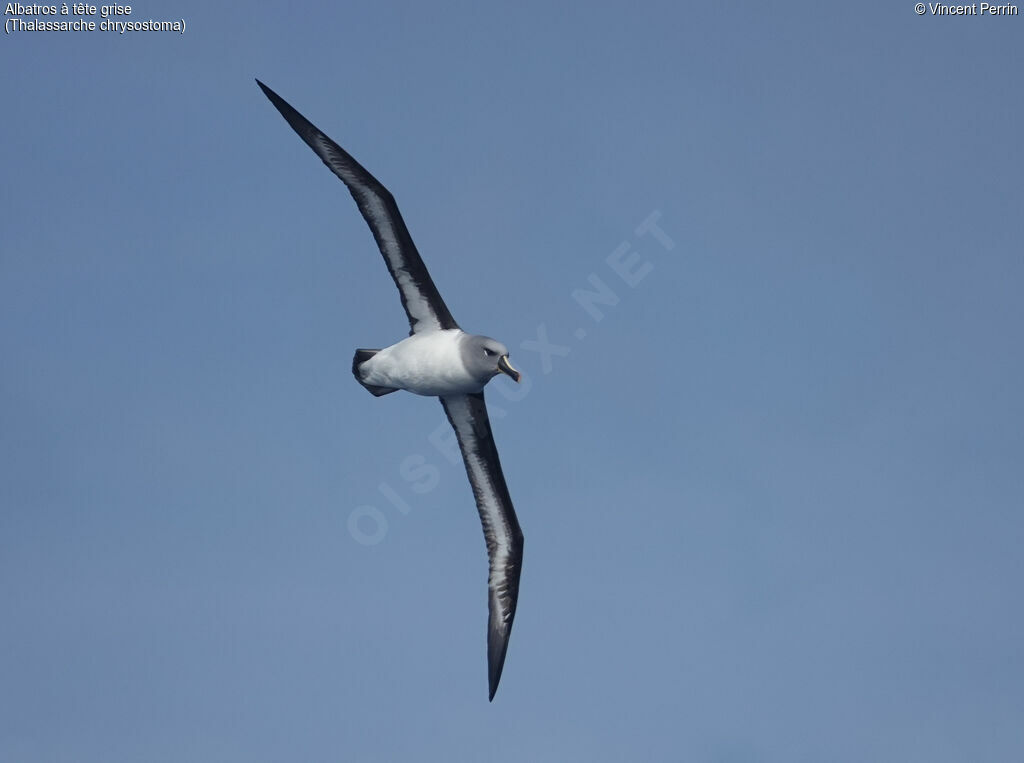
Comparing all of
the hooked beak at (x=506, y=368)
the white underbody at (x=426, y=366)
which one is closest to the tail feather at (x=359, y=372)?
the white underbody at (x=426, y=366)

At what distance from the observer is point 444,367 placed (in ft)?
79.2

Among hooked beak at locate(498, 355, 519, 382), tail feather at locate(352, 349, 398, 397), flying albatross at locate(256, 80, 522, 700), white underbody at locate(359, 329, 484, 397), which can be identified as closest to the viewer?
hooked beak at locate(498, 355, 519, 382)

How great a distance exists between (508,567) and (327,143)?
9669 millimetres

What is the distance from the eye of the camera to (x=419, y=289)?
24.5m

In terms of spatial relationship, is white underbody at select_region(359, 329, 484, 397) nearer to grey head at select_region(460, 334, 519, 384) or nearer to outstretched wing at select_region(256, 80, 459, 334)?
grey head at select_region(460, 334, 519, 384)

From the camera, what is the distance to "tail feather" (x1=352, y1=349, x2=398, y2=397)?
2572 centimetres

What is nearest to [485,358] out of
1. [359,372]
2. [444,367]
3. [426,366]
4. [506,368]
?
[506,368]

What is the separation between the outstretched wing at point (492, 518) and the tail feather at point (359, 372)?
4.10 ft

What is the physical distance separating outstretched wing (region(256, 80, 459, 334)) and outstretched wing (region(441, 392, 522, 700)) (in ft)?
7.33

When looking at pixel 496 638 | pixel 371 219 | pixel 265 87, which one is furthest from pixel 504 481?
pixel 265 87

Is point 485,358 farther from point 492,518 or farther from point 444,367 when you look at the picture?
point 492,518

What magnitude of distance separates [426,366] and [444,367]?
441 millimetres

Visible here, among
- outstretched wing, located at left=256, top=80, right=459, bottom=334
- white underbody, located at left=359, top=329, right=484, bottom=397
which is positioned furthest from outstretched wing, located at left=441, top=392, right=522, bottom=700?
outstretched wing, located at left=256, top=80, right=459, bottom=334

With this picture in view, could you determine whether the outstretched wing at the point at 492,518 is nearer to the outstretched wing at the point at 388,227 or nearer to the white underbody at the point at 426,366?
the white underbody at the point at 426,366
